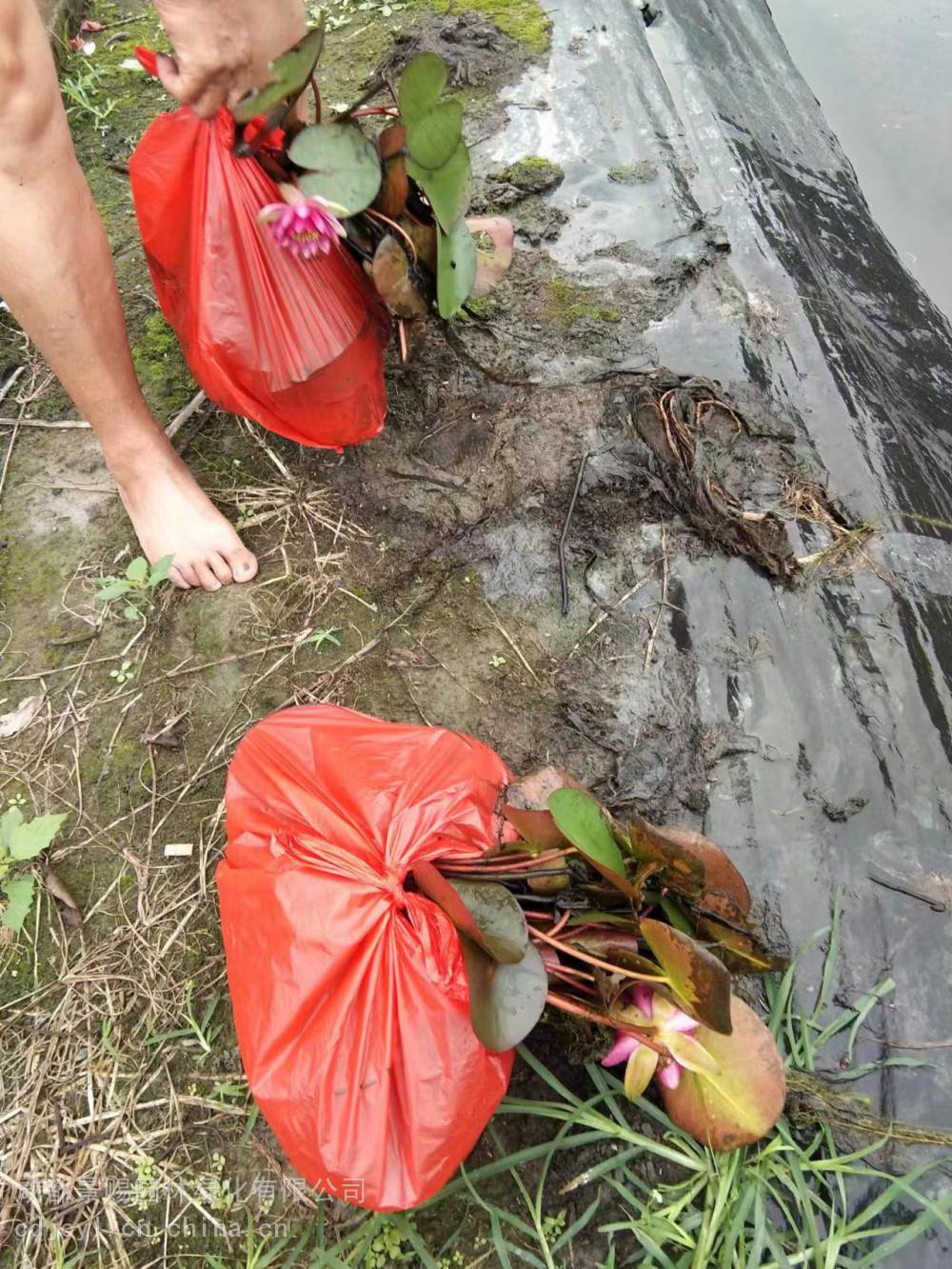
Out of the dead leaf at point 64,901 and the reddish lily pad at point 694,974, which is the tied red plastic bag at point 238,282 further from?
the reddish lily pad at point 694,974

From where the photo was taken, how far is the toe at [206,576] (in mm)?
1546

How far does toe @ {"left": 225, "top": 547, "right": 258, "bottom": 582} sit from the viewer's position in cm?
156

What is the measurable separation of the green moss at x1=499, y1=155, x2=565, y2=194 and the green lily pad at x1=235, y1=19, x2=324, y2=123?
1017mm

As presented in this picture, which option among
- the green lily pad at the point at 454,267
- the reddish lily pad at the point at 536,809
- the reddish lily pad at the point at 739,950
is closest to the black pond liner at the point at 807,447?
the reddish lily pad at the point at 739,950

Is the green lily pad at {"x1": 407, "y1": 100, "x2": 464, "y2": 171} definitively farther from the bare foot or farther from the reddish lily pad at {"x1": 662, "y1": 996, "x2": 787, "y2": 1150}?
the reddish lily pad at {"x1": 662, "y1": 996, "x2": 787, "y2": 1150}

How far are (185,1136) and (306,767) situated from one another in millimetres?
520

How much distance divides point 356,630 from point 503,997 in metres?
0.79

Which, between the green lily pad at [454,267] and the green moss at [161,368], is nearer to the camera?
the green lily pad at [454,267]

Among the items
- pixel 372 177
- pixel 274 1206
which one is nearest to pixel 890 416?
pixel 372 177

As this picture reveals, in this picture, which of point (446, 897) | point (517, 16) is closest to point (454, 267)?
point (446, 897)

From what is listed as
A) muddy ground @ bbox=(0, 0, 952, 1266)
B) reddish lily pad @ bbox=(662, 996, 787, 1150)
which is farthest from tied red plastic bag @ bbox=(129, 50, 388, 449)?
reddish lily pad @ bbox=(662, 996, 787, 1150)

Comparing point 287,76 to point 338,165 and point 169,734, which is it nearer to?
point 338,165

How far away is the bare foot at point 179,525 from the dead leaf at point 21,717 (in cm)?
33

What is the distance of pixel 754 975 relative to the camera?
3.75ft
